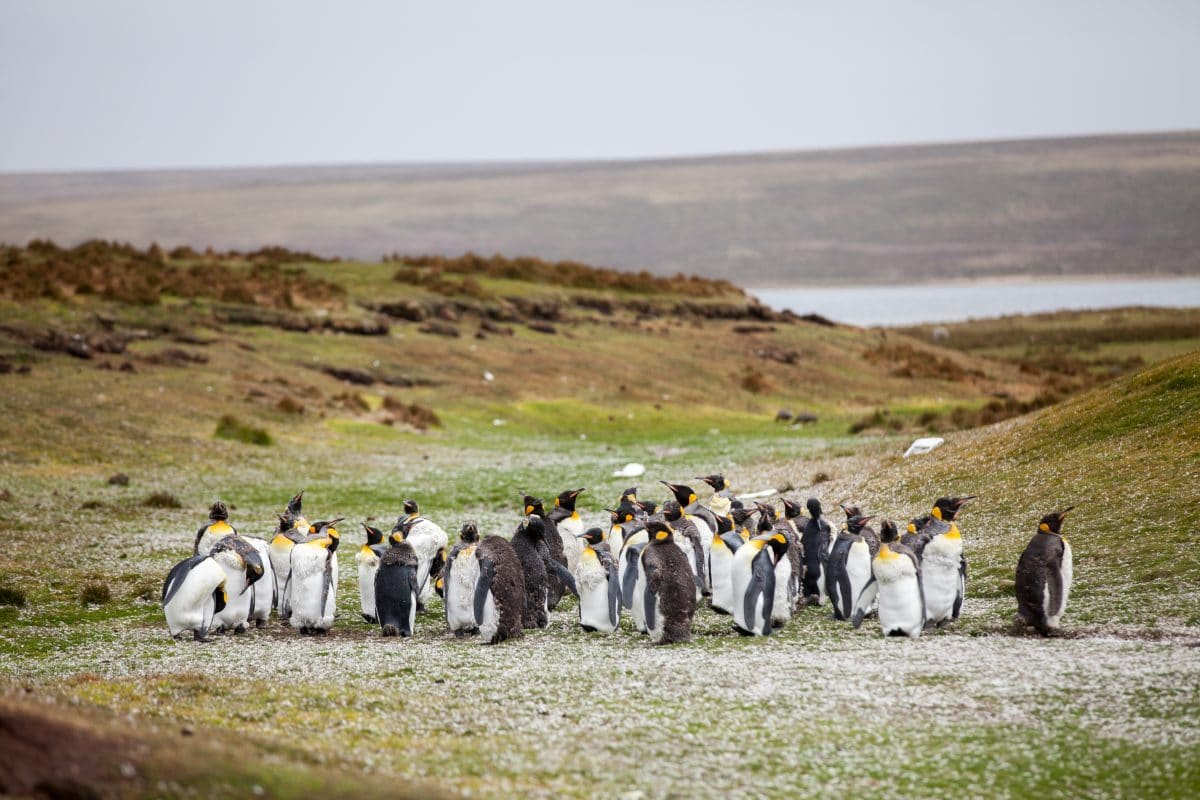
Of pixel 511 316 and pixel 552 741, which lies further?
pixel 511 316

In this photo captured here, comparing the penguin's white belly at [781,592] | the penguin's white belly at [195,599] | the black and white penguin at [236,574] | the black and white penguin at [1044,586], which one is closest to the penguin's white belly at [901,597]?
the black and white penguin at [1044,586]

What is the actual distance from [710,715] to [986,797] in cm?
234

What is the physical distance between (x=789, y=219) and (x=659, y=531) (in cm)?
16957

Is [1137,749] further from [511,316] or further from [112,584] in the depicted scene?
[511,316]

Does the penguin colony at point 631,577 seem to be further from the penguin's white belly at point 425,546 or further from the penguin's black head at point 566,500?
the penguin's black head at point 566,500

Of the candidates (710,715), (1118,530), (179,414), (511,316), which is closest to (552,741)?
(710,715)

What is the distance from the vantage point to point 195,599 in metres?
13.3

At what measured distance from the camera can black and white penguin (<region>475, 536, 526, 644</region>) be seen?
13125mm

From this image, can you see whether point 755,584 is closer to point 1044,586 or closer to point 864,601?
point 864,601

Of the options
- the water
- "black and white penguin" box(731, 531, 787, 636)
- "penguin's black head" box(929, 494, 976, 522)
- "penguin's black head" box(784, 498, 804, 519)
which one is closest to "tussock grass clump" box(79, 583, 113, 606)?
"black and white penguin" box(731, 531, 787, 636)

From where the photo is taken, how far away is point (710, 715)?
9492 mm

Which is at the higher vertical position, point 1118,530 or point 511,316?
point 511,316

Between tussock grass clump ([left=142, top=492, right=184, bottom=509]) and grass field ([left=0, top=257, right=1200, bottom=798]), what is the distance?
0.03 meters

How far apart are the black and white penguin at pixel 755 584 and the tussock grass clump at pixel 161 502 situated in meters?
13.3
